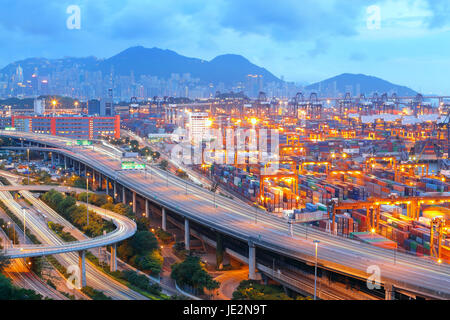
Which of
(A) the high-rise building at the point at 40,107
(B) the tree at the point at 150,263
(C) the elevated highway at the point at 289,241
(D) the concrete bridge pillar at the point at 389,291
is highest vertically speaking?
(A) the high-rise building at the point at 40,107

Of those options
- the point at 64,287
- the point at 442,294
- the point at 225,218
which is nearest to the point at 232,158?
the point at 225,218

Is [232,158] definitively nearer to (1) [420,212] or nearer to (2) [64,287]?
(1) [420,212]

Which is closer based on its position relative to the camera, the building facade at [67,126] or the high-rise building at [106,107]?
the building facade at [67,126]

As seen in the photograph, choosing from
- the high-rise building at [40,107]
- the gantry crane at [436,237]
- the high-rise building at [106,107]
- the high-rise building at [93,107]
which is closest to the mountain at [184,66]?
the high-rise building at [106,107]

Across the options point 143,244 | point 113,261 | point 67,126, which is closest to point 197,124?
point 67,126

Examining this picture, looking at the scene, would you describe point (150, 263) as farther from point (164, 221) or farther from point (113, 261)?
point (164, 221)

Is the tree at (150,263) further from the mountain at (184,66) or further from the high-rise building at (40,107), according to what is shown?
the mountain at (184,66)
